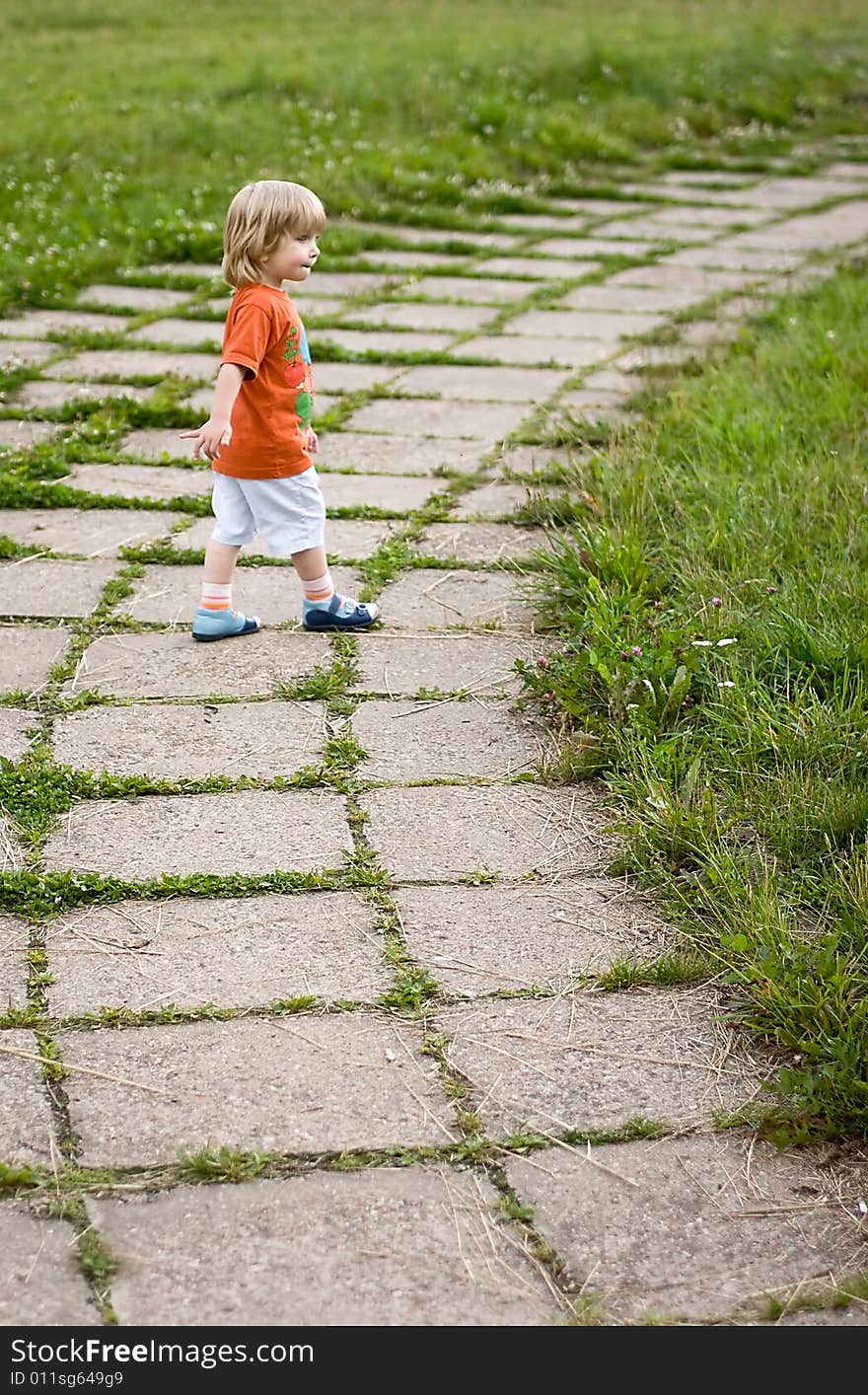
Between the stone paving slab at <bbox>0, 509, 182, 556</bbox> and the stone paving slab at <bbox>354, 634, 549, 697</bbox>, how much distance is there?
930 mm

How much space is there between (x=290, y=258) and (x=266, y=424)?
386 millimetres

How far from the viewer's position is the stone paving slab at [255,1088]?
7.13ft

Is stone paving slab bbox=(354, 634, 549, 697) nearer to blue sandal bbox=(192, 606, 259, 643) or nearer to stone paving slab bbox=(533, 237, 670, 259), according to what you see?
blue sandal bbox=(192, 606, 259, 643)

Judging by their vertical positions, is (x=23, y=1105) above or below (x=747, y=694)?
below

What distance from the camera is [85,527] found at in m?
4.46

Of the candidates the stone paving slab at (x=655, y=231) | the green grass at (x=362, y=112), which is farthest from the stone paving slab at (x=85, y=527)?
the stone paving slab at (x=655, y=231)

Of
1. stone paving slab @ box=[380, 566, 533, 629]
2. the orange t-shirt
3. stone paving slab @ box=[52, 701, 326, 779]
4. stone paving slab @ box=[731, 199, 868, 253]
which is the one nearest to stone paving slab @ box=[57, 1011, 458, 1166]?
stone paving slab @ box=[52, 701, 326, 779]

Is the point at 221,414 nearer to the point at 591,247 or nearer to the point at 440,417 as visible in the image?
the point at 440,417

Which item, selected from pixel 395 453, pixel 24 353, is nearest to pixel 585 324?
pixel 395 453

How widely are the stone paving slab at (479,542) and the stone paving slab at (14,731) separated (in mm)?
1340

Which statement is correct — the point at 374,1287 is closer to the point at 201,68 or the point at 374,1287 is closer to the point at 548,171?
the point at 548,171

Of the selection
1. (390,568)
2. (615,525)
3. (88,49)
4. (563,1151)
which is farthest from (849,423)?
(88,49)

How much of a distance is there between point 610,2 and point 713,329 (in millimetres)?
11437

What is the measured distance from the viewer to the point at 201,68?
11.0 m
